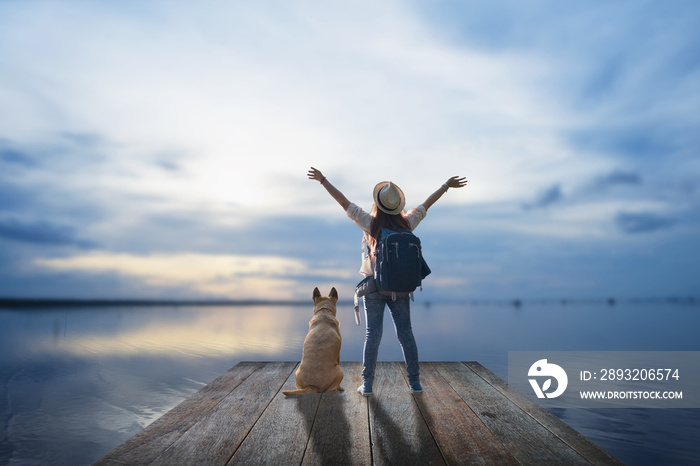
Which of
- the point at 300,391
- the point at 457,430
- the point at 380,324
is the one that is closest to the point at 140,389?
the point at 300,391

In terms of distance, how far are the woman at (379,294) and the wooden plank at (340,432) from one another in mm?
400

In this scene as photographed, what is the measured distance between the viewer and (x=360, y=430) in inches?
148

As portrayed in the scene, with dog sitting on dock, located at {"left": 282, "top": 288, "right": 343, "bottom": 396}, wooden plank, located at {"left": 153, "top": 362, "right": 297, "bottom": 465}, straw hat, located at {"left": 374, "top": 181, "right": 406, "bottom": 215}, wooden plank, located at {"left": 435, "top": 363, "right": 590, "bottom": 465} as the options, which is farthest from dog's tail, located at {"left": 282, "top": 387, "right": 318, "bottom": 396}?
straw hat, located at {"left": 374, "top": 181, "right": 406, "bottom": 215}

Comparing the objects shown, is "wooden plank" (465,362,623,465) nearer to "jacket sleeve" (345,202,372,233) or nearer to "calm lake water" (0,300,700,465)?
"calm lake water" (0,300,700,465)

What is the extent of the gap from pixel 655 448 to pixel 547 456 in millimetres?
3117

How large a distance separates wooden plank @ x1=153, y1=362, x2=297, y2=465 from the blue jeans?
123 centimetres

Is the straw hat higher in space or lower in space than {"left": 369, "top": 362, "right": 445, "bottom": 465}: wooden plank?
higher

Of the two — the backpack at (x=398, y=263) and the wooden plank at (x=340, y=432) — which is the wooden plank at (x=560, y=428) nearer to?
the wooden plank at (x=340, y=432)

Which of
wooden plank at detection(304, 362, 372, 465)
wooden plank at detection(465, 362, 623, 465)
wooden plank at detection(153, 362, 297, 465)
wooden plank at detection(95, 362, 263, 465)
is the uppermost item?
wooden plank at detection(465, 362, 623, 465)

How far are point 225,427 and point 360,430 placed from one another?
4.01 feet

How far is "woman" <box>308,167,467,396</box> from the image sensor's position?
4.97 m

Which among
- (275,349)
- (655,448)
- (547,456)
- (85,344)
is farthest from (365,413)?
(85,344)

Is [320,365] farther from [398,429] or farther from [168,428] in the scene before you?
[168,428]

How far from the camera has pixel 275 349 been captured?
1446cm
